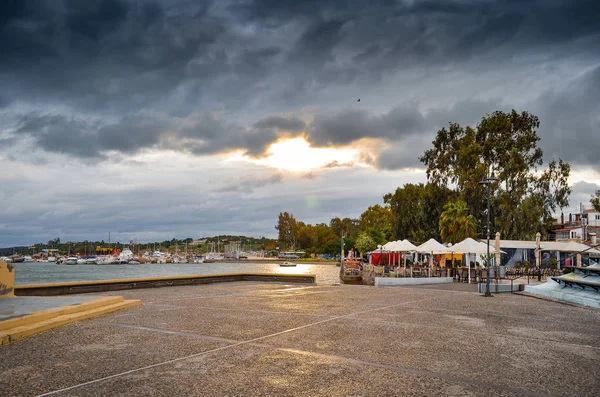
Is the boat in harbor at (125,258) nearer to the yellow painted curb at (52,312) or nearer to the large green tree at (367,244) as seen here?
the large green tree at (367,244)

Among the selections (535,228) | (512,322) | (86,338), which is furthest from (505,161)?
(86,338)

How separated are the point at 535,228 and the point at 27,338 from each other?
54.1 m

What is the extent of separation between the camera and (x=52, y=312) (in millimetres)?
10789

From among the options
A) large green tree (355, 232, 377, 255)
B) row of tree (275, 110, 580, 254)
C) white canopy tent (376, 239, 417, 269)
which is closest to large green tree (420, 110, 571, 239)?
row of tree (275, 110, 580, 254)

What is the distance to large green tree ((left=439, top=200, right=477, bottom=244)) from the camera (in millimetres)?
50906

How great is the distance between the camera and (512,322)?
494 inches

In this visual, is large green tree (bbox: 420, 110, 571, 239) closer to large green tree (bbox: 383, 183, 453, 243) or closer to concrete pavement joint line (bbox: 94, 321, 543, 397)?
large green tree (bbox: 383, 183, 453, 243)

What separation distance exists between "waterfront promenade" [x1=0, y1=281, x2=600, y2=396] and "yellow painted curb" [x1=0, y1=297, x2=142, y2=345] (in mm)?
212

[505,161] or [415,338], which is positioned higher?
[505,161]

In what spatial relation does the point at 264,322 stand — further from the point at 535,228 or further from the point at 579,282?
the point at 535,228

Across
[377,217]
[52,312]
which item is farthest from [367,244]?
[52,312]

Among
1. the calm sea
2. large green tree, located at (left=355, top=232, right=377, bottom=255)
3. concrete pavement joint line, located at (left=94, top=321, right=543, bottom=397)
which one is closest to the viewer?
concrete pavement joint line, located at (left=94, top=321, right=543, bottom=397)

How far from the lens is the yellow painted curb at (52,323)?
29.0 feet

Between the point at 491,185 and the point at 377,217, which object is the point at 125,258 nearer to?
the point at 377,217
